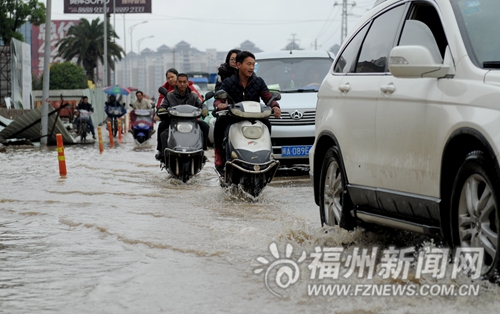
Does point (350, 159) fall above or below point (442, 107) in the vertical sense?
below

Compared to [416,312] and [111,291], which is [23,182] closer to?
[111,291]

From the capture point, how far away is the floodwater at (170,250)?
512cm

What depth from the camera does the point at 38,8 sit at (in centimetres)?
6275

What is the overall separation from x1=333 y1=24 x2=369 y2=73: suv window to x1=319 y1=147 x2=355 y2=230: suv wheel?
62 cm

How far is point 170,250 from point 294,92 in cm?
834

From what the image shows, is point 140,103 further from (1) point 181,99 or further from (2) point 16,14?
(2) point 16,14

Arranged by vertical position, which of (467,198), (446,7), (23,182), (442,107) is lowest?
(23,182)

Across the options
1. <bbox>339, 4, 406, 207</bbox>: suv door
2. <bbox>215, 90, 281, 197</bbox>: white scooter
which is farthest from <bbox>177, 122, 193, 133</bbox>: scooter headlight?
<bbox>339, 4, 406, 207</bbox>: suv door

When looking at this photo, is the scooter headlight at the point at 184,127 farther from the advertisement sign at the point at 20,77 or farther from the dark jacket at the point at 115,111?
the advertisement sign at the point at 20,77

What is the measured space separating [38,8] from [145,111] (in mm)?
37303

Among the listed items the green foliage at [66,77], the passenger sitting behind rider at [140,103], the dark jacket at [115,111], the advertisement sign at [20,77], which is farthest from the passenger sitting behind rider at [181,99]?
the green foliage at [66,77]

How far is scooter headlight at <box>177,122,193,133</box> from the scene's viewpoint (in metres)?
13.8

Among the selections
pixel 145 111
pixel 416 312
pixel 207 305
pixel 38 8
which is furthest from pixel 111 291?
pixel 38 8

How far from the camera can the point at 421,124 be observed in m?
5.59
